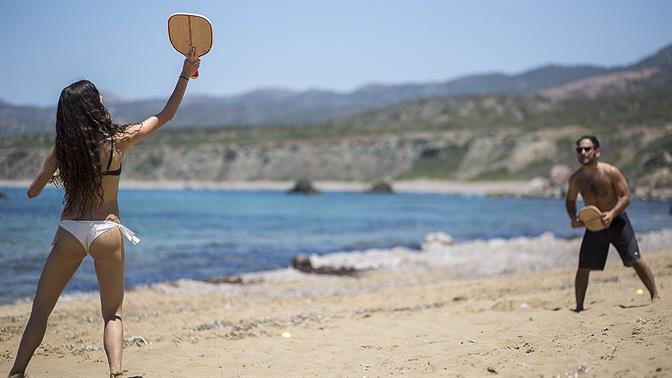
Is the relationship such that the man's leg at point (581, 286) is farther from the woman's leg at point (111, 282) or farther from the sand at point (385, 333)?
the woman's leg at point (111, 282)

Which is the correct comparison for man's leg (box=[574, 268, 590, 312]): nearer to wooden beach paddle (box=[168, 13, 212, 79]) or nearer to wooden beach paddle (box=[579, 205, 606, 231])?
wooden beach paddle (box=[579, 205, 606, 231])

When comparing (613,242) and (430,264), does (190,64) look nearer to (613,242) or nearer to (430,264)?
(613,242)

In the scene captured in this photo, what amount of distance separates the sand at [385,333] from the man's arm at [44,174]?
1.93 m

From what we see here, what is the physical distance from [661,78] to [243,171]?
211 feet

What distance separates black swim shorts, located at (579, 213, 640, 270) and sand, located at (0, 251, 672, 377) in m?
0.53

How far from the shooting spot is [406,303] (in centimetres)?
980

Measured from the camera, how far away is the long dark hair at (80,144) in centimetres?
434

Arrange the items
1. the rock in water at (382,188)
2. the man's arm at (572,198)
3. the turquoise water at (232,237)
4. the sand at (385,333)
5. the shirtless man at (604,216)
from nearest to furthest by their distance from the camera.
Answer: the sand at (385,333) < the shirtless man at (604,216) < the man's arm at (572,198) < the turquoise water at (232,237) < the rock in water at (382,188)

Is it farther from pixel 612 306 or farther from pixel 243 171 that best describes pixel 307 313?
pixel 243 171

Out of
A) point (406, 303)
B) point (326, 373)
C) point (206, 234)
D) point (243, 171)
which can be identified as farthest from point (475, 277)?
point (243, 171)

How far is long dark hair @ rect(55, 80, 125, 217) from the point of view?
4344 millimetres

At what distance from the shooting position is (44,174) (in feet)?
14.2

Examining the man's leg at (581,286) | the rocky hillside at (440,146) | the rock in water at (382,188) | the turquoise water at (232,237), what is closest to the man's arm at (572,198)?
the man's leg at (581,286)

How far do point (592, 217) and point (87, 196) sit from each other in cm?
526
